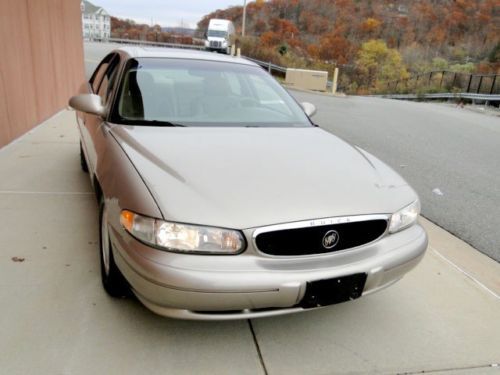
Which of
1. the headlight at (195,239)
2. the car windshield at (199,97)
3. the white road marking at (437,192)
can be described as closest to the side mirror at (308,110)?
the car windshield at (199,97)

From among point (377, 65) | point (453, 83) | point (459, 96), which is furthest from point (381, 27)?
point (459, 96)

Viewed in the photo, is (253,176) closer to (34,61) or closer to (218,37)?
(34,61)

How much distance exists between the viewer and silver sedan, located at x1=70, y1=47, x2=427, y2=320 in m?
2.12

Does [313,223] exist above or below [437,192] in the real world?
above

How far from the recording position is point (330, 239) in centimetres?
230

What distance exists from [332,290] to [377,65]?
2033 inches

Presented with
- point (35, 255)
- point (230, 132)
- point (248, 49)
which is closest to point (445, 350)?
point (230, 132)

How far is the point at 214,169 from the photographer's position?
250 cm

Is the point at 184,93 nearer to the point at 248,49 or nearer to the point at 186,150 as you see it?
the point at 186,150

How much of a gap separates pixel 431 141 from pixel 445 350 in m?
7.22

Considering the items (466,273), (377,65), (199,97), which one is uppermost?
(199,97)

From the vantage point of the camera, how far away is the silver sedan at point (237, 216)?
2121 millimetres

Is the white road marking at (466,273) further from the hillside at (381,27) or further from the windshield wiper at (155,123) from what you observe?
the hillside at (381,27)

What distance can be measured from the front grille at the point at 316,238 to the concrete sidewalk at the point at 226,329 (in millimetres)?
643
